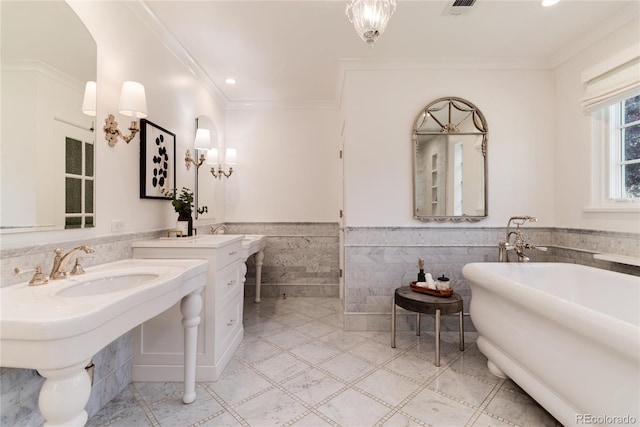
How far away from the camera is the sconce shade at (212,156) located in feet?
10.6

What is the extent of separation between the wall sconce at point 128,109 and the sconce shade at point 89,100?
0.41ft

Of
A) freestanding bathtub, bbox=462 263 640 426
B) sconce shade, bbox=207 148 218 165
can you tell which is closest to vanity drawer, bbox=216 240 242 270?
sconce shade, bbox=207 148 218 165

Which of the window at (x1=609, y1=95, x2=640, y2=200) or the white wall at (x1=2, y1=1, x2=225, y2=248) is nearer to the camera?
the white wall at (x1=2, y1=1, x2=225, y2=248)

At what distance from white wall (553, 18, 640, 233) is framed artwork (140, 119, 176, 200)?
351 cm

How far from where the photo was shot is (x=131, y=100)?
5.52 feet

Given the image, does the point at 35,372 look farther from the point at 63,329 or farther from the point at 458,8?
the point at 458,8

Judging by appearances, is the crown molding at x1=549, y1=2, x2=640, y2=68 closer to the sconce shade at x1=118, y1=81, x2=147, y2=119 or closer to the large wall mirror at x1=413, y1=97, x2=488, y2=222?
the large wall mirror at x1=413, y1=97, x2=488, y2=222

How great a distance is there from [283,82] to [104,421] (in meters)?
3.22

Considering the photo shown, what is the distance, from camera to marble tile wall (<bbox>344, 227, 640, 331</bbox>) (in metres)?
2.71

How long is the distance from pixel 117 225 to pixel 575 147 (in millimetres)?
3696

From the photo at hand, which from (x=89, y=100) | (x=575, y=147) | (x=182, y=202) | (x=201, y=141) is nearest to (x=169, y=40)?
(x=201, y=141)

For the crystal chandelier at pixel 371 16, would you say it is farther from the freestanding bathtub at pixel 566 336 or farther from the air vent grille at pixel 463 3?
the freestanding bathtub at pixel 566 336

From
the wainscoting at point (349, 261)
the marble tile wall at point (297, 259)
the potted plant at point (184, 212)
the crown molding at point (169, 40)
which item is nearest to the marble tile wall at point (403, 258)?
the wainscoting at point (349, 261)

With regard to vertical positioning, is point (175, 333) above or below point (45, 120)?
below
